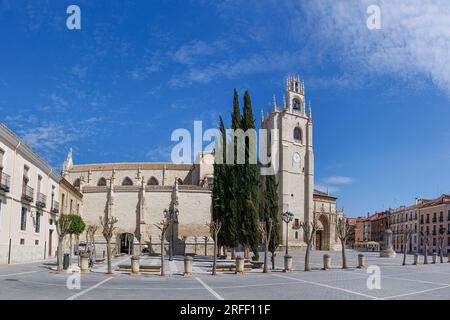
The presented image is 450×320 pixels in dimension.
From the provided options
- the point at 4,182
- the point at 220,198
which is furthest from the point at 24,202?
the point at 220,198

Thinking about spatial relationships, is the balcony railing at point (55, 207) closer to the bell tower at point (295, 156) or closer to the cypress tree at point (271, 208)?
the cypress tree at point (271, 208)

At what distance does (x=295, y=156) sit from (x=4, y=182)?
41.7 meters

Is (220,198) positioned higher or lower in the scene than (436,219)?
higher

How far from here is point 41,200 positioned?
28953 mm

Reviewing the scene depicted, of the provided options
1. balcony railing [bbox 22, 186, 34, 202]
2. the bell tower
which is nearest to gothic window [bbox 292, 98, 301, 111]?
the bell tower

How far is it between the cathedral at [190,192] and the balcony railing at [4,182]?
895 inches

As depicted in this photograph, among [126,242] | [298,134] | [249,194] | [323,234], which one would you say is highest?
[298,134]

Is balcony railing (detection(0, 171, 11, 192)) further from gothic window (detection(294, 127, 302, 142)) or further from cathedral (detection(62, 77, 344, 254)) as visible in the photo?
gothic window (detection(294, 127, 302, 142))

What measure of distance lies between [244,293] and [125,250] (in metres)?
37.1

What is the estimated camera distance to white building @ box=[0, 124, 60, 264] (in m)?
22.3

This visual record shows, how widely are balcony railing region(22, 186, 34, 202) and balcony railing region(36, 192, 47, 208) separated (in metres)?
1.31

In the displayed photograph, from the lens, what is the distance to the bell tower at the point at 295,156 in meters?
56.0

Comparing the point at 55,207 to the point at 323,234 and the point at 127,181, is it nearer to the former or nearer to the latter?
the point at 127,181

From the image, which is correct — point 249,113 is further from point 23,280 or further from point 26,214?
point 23,280
